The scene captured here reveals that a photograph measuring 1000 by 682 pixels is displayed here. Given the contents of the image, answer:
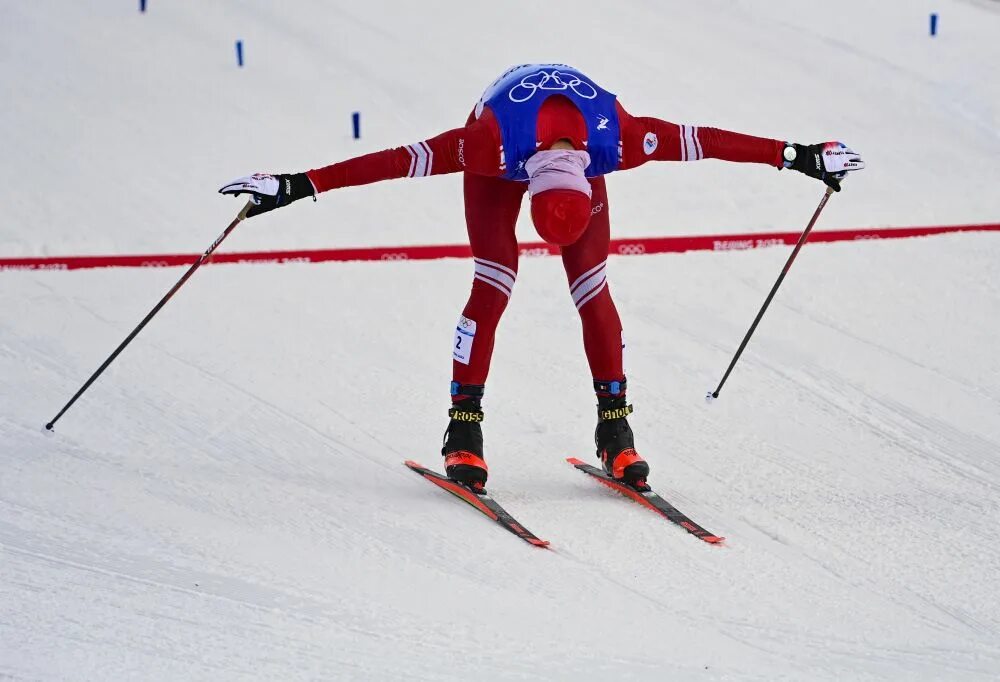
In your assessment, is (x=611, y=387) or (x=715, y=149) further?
(x=611, y=387)

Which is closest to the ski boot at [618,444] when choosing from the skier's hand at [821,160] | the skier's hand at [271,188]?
the skier's hand at [821,160]

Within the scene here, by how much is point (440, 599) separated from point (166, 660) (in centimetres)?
64

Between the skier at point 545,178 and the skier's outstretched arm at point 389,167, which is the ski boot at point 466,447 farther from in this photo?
the skier's outstretched arm at point 389,167

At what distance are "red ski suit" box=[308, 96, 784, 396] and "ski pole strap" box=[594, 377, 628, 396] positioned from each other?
0.05 ft

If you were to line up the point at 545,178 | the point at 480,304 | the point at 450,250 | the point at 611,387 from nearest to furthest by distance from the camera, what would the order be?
the point at 545,178
the point at 480,304
the point at 611,387
the point at 450,250

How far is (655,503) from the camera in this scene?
11.6ft

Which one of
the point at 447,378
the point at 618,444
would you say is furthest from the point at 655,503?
the point at 447,378

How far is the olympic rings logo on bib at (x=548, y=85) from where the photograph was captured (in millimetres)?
3436

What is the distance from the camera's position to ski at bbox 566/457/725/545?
3.30 meters

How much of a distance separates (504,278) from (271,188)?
72cm

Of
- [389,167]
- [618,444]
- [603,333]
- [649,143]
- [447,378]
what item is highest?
[649,143]

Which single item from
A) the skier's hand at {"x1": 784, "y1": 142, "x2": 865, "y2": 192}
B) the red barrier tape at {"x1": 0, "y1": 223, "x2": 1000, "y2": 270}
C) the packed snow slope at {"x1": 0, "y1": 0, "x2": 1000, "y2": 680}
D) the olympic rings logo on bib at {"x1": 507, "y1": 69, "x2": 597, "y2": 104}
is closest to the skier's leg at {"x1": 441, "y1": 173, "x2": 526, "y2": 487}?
the packed snow slope at {"x1": 0, "y1": 0, "x2": 1000, "y2": 680}

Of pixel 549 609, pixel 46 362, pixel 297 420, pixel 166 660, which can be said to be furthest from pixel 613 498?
pixel 46 362

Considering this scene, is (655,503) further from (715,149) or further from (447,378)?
(447,378)
